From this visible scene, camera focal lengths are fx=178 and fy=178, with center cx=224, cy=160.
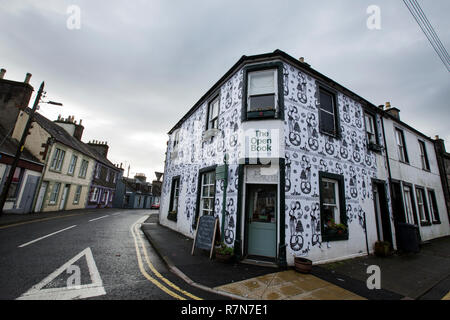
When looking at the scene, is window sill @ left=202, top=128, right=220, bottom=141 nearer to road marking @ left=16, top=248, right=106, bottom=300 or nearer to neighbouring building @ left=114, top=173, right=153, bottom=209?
road marking @ left=16, top=248, right=106, bottom=300

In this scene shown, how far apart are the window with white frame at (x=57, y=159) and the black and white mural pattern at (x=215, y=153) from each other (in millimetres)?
12621

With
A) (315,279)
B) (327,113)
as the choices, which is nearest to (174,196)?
(315,279)

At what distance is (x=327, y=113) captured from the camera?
7.65m

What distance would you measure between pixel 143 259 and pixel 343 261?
6.62 meters

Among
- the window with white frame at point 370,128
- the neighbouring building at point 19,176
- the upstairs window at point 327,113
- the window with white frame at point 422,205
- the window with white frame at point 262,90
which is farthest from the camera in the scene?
the neighbouring building at point 19,176

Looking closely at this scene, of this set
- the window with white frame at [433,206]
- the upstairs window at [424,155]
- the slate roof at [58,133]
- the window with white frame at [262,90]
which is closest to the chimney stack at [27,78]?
the slate roof at [58,133]

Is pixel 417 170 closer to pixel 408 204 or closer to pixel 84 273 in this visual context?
pixel 408 204

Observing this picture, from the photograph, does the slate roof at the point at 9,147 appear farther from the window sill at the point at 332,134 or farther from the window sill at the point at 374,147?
the window sill at the point at 374,147

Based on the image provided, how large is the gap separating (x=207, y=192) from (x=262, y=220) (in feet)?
9.67

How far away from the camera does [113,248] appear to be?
6156 millimetres

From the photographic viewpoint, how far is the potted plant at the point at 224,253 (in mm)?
5383

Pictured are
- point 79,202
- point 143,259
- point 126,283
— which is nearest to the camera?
point 126,283

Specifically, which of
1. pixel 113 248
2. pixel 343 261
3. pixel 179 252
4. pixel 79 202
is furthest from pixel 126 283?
pixel 79 202

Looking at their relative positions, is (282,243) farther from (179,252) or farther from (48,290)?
(48,290)
